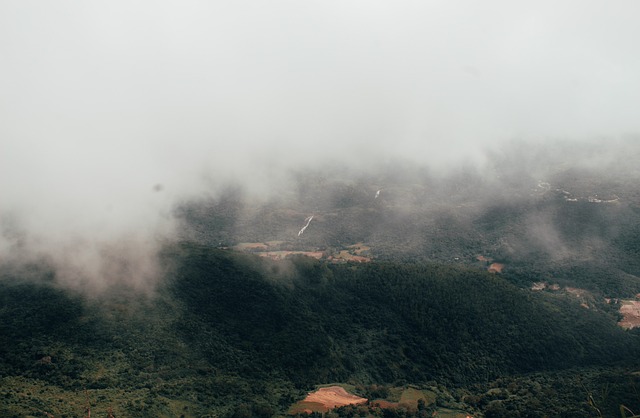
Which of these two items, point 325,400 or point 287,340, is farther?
point 287,340

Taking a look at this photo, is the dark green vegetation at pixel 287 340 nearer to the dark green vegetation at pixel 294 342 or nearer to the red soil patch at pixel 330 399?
the dark green vegetation at pixel 294 342

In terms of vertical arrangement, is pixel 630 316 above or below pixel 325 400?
above

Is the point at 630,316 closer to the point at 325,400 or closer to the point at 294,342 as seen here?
the point at 294,342

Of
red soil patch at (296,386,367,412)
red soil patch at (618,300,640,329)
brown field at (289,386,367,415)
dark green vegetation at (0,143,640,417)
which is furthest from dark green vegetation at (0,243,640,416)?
red soil patch at (618,300,640,329)

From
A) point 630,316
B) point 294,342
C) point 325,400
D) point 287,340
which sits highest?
point 287,340

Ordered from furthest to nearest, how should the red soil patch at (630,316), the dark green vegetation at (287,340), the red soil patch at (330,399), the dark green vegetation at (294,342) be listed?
the red soil patch at (630,316)
the red soil patch at (330,399)
the dark green vegetation at (287,340)
the dark green vegetation at (294,342)

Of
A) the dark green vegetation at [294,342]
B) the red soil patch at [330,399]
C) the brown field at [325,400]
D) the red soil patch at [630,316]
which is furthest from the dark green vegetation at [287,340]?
the red soil patch at [630,316]

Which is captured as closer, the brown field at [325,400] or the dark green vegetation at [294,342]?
the dark green vegetation at [294,342]

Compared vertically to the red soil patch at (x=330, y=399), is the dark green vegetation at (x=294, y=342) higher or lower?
higher

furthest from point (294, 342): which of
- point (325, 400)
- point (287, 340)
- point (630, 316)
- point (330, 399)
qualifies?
point (630, 316)

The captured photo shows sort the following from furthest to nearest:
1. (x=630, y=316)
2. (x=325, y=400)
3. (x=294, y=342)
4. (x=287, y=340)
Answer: (x=630, y=316) < (x=287, y=340) < (x=294, y=342) < (x=325, y=400)
